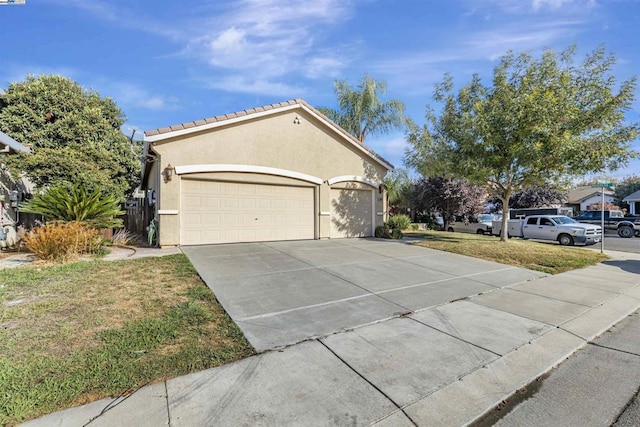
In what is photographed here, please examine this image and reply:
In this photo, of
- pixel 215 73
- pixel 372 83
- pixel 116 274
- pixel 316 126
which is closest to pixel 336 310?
pixel 116 274

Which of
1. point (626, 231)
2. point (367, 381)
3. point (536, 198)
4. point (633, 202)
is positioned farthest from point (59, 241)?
→ point (633, 202)

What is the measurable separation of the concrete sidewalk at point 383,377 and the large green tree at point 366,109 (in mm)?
20079

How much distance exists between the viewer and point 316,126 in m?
12.9

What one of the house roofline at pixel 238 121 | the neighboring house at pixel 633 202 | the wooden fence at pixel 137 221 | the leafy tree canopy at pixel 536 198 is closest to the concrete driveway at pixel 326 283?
the house roofline at pixel 238 121

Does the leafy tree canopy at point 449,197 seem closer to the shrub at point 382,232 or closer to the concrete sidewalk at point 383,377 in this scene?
the shrub at point 382,232

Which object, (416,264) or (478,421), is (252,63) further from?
(478,421)

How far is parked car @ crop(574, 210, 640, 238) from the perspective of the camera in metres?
20.3

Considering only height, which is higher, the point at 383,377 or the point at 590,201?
the point at 590,201

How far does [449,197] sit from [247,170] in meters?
16.4

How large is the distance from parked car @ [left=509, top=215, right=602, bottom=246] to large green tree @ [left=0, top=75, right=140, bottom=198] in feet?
70.2

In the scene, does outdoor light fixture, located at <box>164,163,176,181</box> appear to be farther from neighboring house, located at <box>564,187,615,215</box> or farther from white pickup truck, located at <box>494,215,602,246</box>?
neighboring house, located at <box>564,187,615,215</box>

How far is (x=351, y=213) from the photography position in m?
13.8

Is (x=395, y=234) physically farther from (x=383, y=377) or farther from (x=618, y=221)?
(x=618, y=221)

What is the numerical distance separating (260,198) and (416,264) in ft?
20.8
